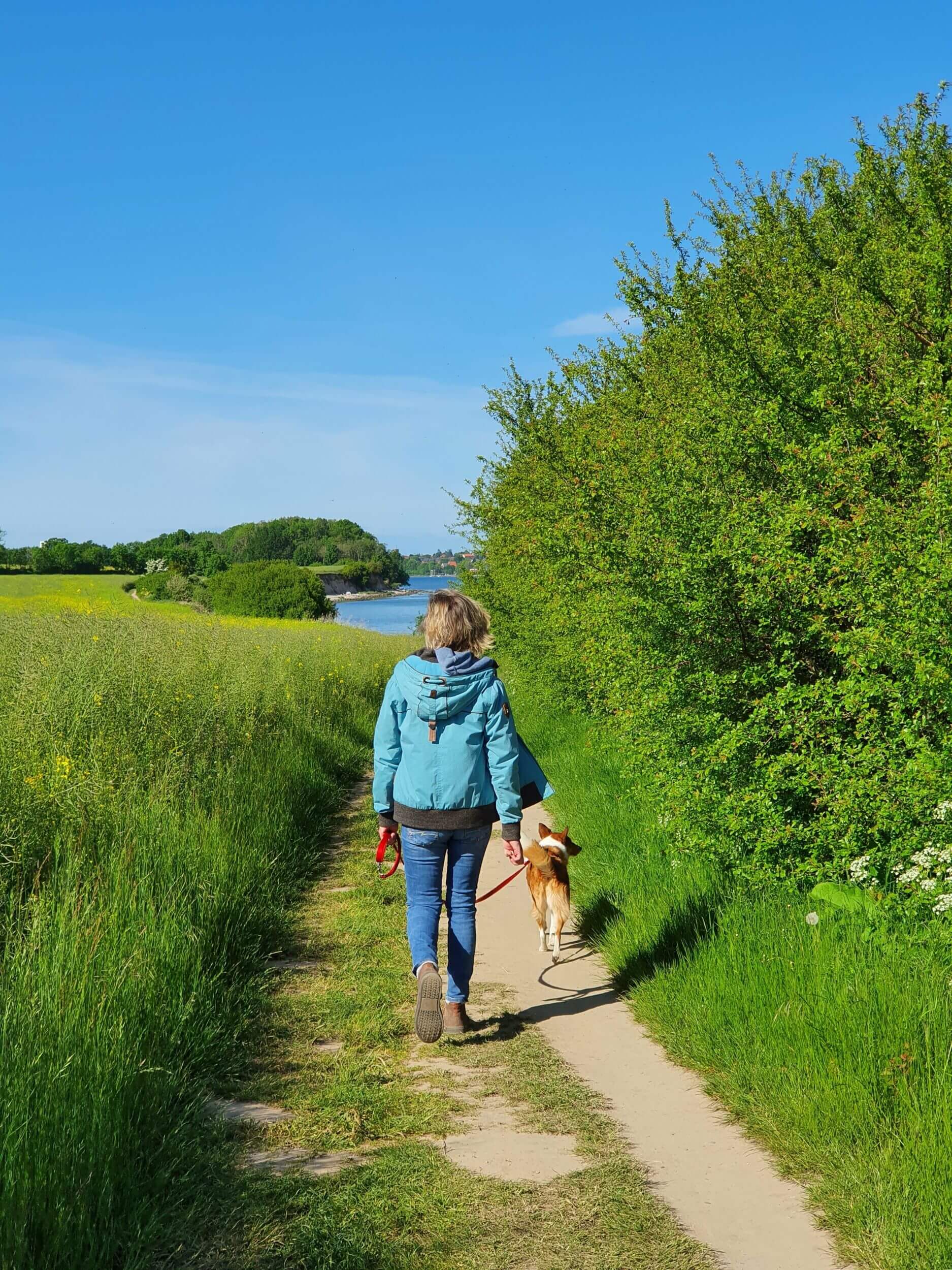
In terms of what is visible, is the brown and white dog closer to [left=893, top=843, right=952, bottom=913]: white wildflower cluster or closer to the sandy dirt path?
the sandy dirt path

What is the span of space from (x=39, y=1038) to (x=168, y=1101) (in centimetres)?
70

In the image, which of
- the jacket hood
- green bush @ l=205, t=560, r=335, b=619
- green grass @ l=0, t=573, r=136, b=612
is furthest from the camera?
green bush @ l=205, t=560, r=335, b=619

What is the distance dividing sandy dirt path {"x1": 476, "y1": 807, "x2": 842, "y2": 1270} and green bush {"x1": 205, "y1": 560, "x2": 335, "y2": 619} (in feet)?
187

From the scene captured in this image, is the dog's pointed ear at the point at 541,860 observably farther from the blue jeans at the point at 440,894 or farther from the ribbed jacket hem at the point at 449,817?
the ribbed jacket hem at the point at 449,817

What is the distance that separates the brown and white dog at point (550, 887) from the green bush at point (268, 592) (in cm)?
5661

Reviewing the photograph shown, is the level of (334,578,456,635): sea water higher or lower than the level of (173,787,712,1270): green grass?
higher

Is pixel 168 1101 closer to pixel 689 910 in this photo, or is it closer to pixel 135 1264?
pixel 135 1264

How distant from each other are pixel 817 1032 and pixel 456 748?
2.01 metres

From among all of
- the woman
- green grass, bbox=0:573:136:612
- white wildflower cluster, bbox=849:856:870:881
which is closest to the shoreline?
green grass, bbox=0:573:136:612

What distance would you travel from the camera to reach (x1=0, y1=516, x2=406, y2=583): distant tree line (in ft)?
233

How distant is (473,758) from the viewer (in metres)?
5.01

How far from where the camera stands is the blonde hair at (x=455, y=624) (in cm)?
505

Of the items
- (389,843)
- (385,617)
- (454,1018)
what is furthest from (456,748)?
(385,617)

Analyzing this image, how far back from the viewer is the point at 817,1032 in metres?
4.07
